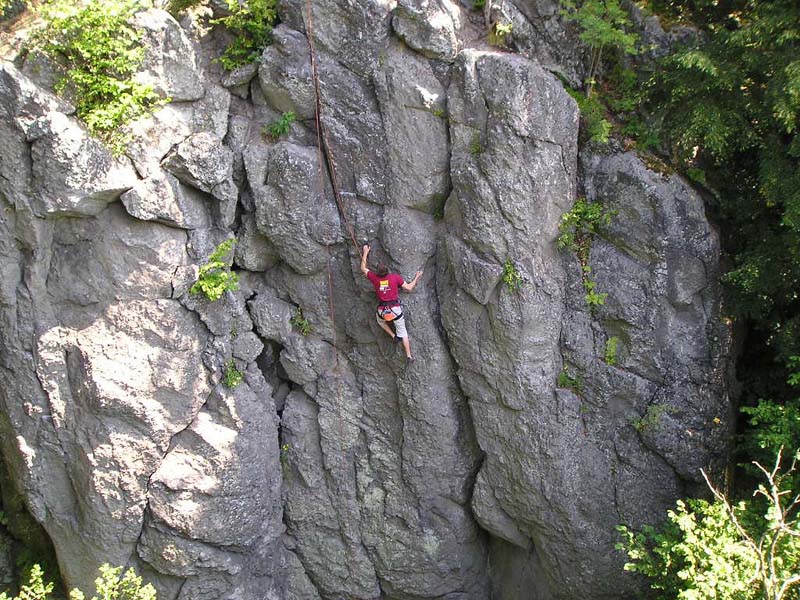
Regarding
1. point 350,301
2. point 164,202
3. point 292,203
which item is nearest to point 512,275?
point 350,301

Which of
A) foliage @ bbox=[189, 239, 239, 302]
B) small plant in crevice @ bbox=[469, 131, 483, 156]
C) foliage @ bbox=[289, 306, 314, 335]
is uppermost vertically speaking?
small plant in crevice @ bbox=[469, 131, 483, 156]

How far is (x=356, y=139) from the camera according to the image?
806cm

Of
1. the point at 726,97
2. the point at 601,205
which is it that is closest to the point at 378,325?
the point at 601,205

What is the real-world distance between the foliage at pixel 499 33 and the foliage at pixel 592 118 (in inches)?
40.1

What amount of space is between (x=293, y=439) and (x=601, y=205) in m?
5.36

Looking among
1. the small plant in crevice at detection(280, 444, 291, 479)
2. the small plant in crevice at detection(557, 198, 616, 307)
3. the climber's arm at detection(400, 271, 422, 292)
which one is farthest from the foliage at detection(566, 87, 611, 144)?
the small plant in crevice at detection(280, 444, 291, 479)

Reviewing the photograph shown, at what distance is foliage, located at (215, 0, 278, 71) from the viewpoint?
305 inches

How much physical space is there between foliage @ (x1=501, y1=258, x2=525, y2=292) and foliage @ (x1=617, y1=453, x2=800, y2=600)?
300cm

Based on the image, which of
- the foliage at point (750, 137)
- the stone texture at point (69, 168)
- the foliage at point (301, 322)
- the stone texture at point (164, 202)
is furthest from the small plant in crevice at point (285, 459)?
the foliage at point (750, 137)

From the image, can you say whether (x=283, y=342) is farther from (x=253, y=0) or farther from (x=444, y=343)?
(x=253, y=0)

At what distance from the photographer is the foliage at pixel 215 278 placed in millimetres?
7711

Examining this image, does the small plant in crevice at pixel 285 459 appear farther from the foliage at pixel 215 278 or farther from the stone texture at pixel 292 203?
the stone texture at pixel 292 203

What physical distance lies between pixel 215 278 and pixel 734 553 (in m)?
6.25

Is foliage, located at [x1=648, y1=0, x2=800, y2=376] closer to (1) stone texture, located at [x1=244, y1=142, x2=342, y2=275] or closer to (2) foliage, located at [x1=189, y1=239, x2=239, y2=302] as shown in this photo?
(1) stone texture, located at [x1=244, y1=142, x2=342, y2=275]
